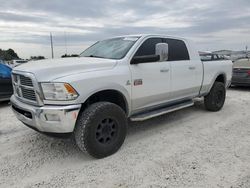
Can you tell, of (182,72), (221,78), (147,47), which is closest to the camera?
(147,47)

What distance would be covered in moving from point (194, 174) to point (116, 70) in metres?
1.84

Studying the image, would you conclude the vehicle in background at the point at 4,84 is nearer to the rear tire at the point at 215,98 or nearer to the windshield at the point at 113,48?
the windshield at the point at 113,48

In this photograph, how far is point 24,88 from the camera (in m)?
3.50

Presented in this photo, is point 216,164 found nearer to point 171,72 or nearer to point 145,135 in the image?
point 145,135

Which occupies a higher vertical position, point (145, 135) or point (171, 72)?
point (171, 72)

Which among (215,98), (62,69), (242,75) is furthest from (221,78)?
(62,69)

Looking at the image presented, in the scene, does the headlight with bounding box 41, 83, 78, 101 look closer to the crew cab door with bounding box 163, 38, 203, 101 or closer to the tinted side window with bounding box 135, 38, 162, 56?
the tinted side window with bounding box 135, 38, 162, 56

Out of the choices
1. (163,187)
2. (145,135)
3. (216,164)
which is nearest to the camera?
(163,187)

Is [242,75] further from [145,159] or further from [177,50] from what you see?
[145,159]

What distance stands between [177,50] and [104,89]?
2.22m

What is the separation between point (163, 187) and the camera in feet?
9.21

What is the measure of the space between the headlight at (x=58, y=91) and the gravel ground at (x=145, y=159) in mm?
984

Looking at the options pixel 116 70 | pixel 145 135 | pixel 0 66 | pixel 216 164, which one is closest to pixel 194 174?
A: pixel 216 164

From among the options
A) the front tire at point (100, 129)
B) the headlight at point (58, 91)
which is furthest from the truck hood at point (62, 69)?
the front tire at point (100, 129)
